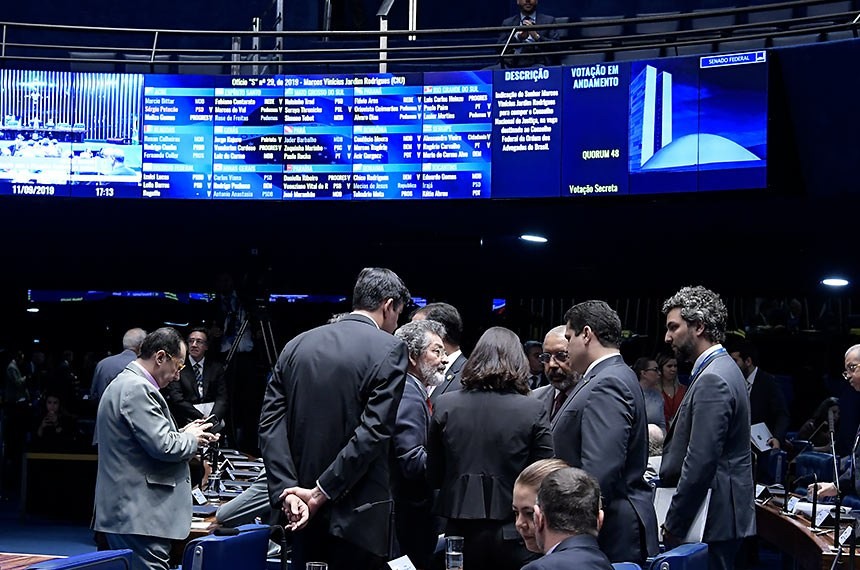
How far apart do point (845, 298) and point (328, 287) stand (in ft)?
16.3

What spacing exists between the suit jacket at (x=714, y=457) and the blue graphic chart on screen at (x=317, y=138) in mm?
4597

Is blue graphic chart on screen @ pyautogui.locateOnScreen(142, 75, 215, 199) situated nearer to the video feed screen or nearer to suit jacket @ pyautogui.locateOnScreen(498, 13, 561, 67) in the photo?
the video feed screen

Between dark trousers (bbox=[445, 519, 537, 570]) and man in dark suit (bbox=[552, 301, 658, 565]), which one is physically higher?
man in dark suit (bbox=[552, 301, 658, 565])

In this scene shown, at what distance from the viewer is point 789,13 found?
9.62 m

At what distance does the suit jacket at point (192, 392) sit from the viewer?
6.67 meters

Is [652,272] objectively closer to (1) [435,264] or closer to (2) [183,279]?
(1) [435,264]

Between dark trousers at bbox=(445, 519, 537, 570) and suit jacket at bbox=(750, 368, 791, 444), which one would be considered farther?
suit jacket at bbox=(750, 368, 791, 444)

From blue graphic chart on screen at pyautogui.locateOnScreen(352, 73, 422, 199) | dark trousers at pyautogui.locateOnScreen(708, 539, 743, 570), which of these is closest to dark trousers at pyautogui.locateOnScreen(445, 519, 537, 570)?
dark trousers at pyautogui.locateOnScreen(708, 539, 743, 570)

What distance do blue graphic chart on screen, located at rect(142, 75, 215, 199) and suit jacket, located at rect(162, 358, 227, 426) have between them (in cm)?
144

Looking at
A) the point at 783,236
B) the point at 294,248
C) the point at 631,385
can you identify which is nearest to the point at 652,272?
the point at 783,236

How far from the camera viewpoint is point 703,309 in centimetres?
382

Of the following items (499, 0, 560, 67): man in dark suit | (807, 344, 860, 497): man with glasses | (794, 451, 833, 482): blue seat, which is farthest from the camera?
(499, 0, 560, 67): man in dark suit

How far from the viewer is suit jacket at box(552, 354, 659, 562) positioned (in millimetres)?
3352

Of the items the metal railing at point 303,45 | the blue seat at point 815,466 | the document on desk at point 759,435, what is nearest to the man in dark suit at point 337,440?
the document on desk at point 759,435
